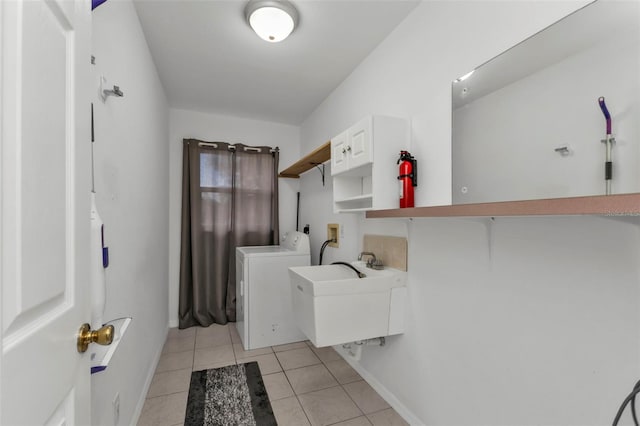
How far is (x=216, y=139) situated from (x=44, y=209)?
3199mm

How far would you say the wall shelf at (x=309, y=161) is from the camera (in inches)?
99.7

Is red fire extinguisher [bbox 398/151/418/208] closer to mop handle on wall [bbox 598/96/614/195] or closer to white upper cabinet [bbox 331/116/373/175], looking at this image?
white upper cabinet [bbox 331/116/373/175]

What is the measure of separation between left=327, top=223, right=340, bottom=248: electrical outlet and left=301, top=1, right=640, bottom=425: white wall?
1.96ft

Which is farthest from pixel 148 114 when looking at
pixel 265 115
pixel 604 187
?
pixel 604 187

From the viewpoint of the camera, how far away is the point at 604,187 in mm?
901

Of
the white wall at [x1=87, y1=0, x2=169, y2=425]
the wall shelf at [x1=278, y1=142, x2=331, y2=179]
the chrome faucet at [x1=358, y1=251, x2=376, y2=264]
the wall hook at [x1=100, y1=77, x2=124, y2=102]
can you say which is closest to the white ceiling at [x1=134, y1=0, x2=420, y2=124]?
the white wall at [x1=87, y1=0, x2=169, y2=425]

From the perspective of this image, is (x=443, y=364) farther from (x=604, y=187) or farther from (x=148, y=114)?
(x=148, y=114)

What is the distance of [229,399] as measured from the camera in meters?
1.96

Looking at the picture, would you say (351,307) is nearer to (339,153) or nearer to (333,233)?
(339,153)

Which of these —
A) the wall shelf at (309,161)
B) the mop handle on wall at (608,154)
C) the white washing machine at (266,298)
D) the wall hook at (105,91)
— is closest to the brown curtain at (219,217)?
the wall shelf at (309,161)

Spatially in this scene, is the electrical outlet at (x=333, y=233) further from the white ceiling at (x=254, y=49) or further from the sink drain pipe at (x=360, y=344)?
the white ceiling at (x=254, y=49)

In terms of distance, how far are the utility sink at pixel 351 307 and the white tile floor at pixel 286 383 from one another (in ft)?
1.74

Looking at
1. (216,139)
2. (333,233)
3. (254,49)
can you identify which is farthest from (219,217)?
(254,49)

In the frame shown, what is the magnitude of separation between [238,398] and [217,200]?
7.01 feet
